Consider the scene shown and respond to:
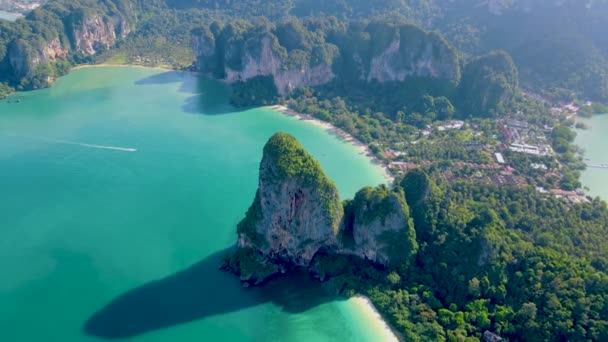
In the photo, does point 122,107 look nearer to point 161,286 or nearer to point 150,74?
point 150,74

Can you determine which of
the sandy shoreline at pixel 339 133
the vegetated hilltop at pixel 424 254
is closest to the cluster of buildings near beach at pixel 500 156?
the sandy shoreline at pixel 339 133

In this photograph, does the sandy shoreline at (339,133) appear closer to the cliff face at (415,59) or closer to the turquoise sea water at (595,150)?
the cliff face at (415,59)

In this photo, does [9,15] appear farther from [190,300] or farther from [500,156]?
[500,156]

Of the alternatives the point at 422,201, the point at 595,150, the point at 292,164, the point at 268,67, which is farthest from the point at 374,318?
the point at 268,67

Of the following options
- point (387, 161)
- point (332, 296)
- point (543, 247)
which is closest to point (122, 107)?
point (387, 161)

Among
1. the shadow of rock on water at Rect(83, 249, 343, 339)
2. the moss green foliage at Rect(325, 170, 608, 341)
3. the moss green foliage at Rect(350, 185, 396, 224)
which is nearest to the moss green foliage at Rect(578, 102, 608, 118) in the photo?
the moss green foliage at Rect(325, 170, 608, 341)
